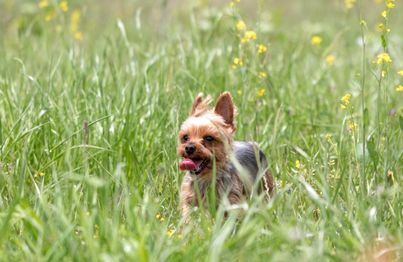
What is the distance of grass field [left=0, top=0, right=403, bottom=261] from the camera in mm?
3881

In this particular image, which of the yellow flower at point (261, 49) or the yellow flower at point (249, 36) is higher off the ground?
the yellow flower at point (249, 36)

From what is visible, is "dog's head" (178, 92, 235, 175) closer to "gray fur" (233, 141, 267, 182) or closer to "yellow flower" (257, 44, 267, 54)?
"gray fur" (233, 141, 267, 182)

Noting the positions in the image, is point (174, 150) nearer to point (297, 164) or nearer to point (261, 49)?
point (297, 164)

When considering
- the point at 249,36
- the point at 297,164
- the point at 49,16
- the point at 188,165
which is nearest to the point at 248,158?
the point at 297,164

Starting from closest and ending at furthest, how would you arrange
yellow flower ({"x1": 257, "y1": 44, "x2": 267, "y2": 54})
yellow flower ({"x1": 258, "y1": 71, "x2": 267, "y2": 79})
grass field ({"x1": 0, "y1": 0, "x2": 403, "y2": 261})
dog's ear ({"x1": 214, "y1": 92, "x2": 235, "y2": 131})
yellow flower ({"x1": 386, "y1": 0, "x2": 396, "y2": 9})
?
grass field ({"x1": 0, "y1": 0, "x2": 403, "y2": 261})
yellow flower ({"x1": 386, "y1": 0, "x2": 396, "y2": 9})
dog's ear ({"x1": 214, "y1": 92, "x2": 235, "y2": 131})
yellow flower ({"x1": 257, "y1": 44, "x2": 267, "y2": 54})
yellow flower ({"x1": 258, "y1": 71, "x2": 267, "y2": 79})

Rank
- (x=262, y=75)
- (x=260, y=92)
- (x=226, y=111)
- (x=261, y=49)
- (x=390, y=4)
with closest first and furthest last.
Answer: (x=390, y=4)
(x=226, y=111)
(x=261, y=49)
(x=260, y=92)
(x=262, y=75)

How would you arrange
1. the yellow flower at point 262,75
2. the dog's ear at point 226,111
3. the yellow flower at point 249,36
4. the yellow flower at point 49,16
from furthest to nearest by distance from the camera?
the yellow flower at point 49,16 < the yellow flower at point 262,75 < the yellow flower at point 249,36 < the dog's ear at point 226,111

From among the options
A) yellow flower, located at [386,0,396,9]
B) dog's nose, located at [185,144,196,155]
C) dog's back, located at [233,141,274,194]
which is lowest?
dog's back, located at [233,141,274,194]

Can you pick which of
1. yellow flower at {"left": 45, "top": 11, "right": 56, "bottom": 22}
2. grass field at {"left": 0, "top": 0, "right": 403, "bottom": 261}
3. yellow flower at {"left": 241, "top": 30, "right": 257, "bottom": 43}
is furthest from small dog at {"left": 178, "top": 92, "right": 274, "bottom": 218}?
yellow flower at {"left": 45, "top": 11, "right": 56, "bottom": 22}

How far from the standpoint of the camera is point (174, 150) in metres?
5.64

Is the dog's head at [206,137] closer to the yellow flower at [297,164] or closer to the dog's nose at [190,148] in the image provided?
the dog's nose at [190,148]

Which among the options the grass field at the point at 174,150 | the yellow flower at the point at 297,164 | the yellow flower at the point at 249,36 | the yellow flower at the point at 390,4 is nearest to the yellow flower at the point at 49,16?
the grass field at the point at 174,150

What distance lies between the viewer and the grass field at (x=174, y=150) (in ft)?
12.7

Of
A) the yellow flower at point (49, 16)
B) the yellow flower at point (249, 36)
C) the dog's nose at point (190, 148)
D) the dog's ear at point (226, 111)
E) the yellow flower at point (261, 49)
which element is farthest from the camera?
the yellow flower at point (49, 16)
